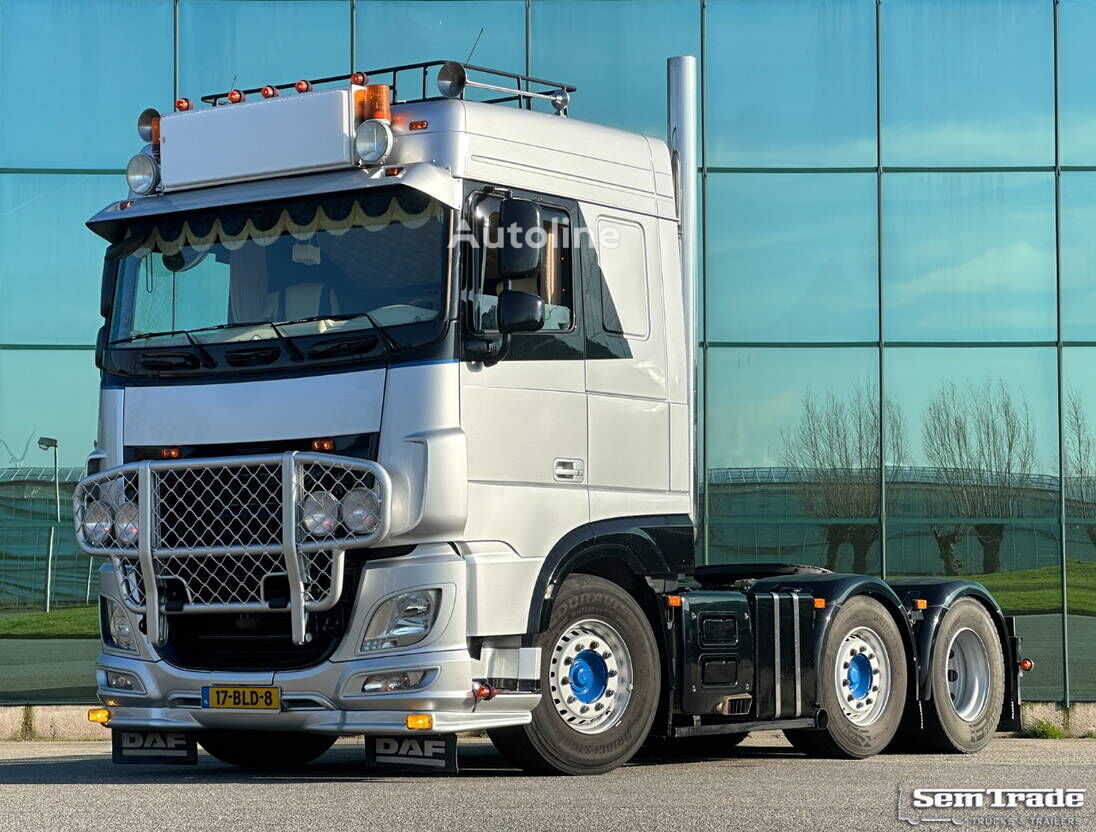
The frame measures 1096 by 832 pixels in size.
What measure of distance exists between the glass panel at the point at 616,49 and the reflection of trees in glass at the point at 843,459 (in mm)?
3231

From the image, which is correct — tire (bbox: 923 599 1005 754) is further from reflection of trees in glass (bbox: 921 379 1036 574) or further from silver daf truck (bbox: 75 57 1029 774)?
reflection of trees in glass (bbox: 921 379 1036 574)

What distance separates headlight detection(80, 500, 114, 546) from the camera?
31.3ft

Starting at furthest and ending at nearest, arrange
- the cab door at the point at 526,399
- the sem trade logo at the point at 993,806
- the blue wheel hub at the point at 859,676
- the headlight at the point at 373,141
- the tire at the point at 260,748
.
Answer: the blue wheel hub at the point at 859,676 < the tire at the point at 260,748 < the headlight at the point at 373,141 < the cab door at the point at 526,399 < the sem trade logo at the point at 993,806

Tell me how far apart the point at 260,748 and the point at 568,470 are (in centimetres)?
296

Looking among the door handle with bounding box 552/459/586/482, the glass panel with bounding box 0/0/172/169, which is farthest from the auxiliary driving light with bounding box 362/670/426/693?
the glass panel with bounding box 0/0/172/169

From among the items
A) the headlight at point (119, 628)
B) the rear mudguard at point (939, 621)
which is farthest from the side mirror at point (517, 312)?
the rear mudguard at point (939, 621)

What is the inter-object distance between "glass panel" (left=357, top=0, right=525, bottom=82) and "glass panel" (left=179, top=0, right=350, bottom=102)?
24 cm

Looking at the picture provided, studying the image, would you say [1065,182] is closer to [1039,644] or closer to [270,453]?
[1039,644]

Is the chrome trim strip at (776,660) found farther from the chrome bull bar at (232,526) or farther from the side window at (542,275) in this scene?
the chrome bull bar at (232,526)

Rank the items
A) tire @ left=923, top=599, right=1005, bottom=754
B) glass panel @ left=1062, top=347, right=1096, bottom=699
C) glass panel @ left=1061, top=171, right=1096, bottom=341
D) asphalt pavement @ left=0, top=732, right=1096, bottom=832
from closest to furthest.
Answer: asphalt pavement @ left=0, top=732, right=1096, bottom=832 → tire @ left=923, top=599, right=1005, bottom=754 → glass panel @ left=1062, top=347, right=1096, bottom=699 → glass panel @ left=1061, top=171, right=1096, bottom=341

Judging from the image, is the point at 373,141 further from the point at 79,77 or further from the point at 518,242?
the point at 79,77

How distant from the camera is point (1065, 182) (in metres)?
17.4

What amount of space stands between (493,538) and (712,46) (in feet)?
31.7

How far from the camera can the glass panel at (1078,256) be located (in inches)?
679
